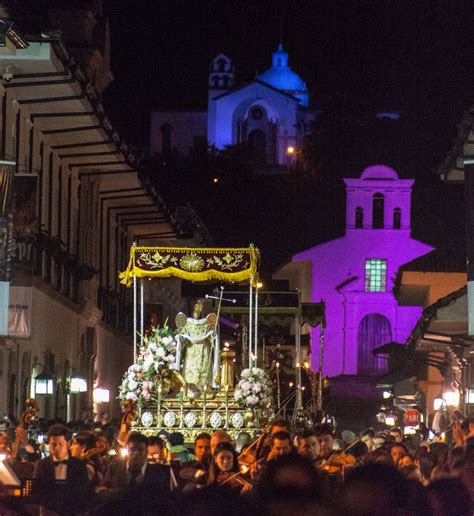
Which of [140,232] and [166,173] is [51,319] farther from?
[166,173]

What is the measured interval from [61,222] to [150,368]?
531 inches

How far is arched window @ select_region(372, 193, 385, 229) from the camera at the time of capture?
85412mm

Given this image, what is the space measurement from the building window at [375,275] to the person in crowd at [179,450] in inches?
2466

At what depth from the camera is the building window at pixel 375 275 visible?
282 feet

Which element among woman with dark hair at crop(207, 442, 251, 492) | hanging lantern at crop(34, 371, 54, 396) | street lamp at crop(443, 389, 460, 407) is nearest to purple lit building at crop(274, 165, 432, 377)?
street lamp at crop(443, 389, 460, 407)

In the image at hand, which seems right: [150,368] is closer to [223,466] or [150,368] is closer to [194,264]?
[194,264]

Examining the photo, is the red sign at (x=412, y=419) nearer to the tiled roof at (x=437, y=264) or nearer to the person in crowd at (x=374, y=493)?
the tiled roof at (x=437, y=264)

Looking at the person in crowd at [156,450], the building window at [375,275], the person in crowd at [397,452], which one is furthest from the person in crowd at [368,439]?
the building window at [375,275]

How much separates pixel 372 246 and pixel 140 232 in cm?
A: 3052

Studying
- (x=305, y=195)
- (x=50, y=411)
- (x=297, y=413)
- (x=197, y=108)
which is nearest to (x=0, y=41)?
(x=297, y=413)

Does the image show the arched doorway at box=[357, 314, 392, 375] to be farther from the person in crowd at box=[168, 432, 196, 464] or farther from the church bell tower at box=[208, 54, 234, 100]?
the person in crowd at box=[168, 432, 196, 464]

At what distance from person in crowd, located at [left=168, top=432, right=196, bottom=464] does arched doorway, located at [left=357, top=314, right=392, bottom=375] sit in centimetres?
6133

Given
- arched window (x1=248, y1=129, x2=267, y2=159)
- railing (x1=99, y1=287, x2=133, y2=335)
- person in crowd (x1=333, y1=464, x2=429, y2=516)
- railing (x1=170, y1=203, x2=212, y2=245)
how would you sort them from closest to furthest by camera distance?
person in crowd (x1=333, y1=464, x2=429, y2=516) → railing (x1=99, y1=287, x2=133, y2=335) → railing (x1=170, y1=203, x2=212, y2=245) → arched window (x1=248, y1=129, x2=267, y2=159)

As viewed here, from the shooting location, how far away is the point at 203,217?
3910 inches
